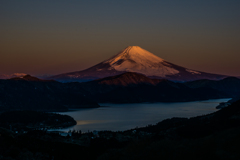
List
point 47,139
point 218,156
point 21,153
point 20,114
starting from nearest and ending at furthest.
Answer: point 218,156, point 21,153, point 47,139, point 20,114

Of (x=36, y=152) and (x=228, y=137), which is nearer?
(x=228, y=137)

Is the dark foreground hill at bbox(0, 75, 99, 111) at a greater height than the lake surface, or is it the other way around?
the dark foreground hill at bbox(0, 75, 99, 111)

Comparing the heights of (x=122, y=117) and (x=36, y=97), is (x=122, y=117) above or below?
below

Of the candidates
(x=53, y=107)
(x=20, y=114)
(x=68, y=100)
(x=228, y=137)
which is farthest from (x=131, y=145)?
(x=68, y=100)

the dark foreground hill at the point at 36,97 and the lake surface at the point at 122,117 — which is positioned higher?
the dark foreground hill at the point at 36,97

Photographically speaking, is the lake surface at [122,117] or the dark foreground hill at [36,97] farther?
the dark foreground hill at [36,97]

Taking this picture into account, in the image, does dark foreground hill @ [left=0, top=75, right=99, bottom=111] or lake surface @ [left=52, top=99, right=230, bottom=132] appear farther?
dark foreground hill @ [left=0, top=75, right=99, bottom=111]

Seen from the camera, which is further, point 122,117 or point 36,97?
A: point 36,97

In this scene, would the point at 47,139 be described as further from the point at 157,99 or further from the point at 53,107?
the point at 157,99
